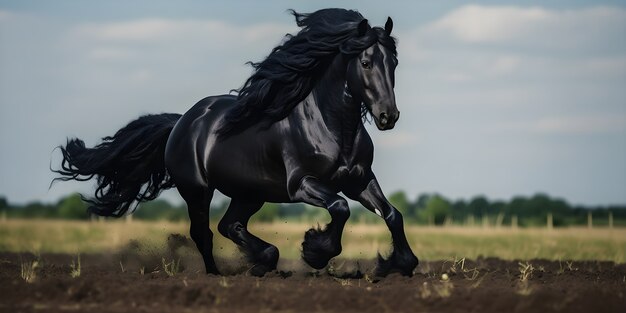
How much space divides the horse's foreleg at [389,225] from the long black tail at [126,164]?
3.44 m

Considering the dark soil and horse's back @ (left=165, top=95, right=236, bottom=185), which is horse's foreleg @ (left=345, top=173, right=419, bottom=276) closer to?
the dark soil

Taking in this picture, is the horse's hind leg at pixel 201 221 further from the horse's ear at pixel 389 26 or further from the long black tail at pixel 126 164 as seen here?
the horse's ear at pixel 389 26

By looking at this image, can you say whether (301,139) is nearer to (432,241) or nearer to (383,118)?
(383,118)

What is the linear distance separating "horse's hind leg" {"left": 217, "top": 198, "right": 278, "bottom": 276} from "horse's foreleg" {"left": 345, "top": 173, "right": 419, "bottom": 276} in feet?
3.68

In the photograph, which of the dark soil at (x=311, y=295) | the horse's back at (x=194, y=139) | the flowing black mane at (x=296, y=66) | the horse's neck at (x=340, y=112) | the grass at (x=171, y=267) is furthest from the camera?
the horse's back at (x=194, y=139)

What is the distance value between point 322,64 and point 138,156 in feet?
11.2

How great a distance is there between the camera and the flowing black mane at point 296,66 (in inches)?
402

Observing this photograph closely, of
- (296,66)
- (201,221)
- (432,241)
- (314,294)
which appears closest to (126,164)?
(201,221)

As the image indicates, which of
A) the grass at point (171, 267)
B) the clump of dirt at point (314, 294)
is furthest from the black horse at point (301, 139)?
the clump of dirt at point (314, 294)

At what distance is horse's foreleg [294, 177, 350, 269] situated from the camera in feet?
31.6

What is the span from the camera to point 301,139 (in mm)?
10117

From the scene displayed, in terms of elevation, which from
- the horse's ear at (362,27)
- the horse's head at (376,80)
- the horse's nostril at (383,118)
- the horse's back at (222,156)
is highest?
the horse's ear at (362,27)

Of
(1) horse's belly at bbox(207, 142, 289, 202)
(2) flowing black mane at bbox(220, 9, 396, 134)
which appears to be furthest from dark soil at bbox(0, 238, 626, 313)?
(2) flowing black mane at bbox(220, 9, 396, 134)

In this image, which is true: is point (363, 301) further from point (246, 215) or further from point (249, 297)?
Result: point (246, 215)
